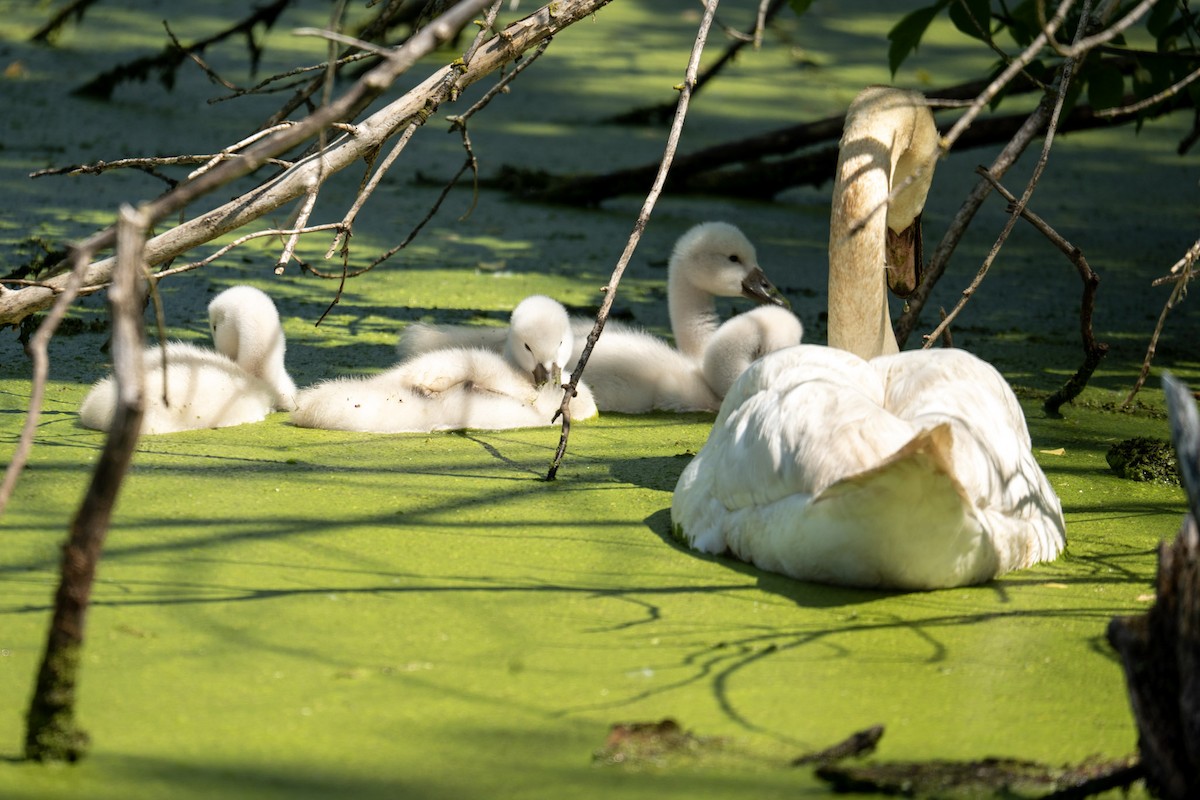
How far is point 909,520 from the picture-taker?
9.20 feet

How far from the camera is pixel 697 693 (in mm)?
2346

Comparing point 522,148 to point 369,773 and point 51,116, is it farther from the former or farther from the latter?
point 369,773

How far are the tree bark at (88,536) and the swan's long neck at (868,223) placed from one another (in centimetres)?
253

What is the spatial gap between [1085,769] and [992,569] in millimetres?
968

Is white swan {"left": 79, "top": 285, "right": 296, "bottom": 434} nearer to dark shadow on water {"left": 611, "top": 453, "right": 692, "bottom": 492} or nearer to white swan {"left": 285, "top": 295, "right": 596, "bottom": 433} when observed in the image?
white swan {"left": 285, "top": 295, "right": 596, "bottom": 433}

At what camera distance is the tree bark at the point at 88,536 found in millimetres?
1837

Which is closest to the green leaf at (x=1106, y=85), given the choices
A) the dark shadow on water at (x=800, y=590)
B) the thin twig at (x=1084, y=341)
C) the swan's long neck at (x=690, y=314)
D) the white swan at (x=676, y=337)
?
the thin twig at (x=1084, y=341)

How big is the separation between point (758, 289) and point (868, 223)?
153 centimetres

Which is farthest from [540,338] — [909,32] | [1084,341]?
[1084,341]

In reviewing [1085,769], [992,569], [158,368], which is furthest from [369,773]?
[158,368]

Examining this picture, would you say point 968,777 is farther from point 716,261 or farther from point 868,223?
point 716,261

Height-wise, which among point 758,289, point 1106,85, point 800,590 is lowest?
point 800,590

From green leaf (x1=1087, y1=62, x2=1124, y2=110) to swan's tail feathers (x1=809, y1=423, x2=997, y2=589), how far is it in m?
2.32

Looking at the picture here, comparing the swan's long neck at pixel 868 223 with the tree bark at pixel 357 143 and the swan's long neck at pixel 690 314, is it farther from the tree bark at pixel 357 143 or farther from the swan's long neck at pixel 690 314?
the swan's long neck at pixel 690 314
